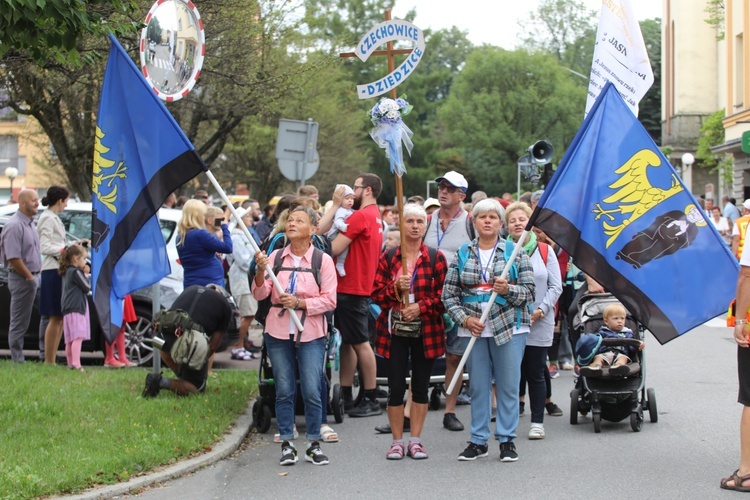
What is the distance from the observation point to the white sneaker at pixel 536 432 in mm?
8969

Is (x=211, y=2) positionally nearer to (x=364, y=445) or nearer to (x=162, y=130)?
(x=162, y=130)

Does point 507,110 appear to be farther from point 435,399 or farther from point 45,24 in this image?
point 45,24

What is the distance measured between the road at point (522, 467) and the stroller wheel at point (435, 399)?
28 cm

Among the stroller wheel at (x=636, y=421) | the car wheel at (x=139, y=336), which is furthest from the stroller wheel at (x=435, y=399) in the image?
the car wheel at (x=139, y=336)

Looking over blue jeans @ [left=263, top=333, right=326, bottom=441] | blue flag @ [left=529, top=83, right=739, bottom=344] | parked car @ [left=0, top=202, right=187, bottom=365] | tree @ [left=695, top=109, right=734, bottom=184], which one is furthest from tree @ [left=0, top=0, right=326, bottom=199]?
tree @ [left=695, top=109, right=734, bottom=184]

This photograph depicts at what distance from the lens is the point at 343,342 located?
10.0 metres

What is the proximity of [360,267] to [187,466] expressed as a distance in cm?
286

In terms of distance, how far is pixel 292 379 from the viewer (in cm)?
814

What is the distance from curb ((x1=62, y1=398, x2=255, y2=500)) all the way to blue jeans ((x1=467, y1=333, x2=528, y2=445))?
76.3 inches

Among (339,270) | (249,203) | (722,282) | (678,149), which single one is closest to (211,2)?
(249,203)

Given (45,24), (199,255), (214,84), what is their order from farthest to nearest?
1. (214,84)
2. (199,255)
3. (45,24)

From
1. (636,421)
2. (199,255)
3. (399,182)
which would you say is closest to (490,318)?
(399,182)

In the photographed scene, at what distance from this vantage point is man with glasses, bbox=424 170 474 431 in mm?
9484

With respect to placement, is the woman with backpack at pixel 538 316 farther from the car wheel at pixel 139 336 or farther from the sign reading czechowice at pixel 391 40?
the car wheel at pixel 139 336
